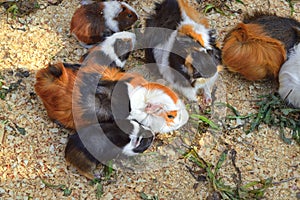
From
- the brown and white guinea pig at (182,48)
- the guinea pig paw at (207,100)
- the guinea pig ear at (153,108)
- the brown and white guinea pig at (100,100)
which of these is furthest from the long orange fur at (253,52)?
the guinea pig ear at (153,108)

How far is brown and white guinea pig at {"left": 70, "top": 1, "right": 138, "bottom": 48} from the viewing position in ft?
9.75

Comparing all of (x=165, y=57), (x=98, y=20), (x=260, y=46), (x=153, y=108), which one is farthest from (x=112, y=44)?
(x=260, y=46)

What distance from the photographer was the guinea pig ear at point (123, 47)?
2904 mm

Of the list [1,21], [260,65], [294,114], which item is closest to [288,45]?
[260,65]

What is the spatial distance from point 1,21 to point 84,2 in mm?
623

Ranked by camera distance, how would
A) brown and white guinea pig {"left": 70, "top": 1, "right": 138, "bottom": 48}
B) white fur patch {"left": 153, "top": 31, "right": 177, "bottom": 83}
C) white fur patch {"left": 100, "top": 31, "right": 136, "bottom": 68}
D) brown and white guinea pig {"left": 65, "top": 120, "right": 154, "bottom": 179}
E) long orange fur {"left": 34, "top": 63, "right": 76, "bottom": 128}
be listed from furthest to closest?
brown and white guinea pig {"left": 70, "top": 1, "right": 138, "bottom": 48} < white fur patch {"left": 100, "top": 31, "right": 136, "bottom": 68} < white fur patch {"left": 153, "top": 31, "right": 177, "bottom": 83} < long orange fur {"left": 34, "top": 63, "right": 76, "bottom": 128} < brown and white guinea pig {"left": 65, "top": 120, "right": 154, "bottom": 179}

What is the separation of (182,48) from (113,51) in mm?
500

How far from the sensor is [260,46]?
9.41 ft

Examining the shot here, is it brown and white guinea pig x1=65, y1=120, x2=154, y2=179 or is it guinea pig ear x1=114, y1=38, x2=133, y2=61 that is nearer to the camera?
brown and white guinea pig x1=65, y1=120, x2=154, y2=179

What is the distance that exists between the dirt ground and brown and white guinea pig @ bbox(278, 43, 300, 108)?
18 centimetres

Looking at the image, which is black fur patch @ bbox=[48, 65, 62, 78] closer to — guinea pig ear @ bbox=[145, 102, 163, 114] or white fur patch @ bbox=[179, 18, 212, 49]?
guinea pig ear @ bbox=[145, 102, 163, 114]

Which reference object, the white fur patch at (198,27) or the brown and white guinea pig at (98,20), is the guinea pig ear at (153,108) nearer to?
the white fur patch at (198,27)

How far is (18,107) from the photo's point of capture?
2787 millimetres

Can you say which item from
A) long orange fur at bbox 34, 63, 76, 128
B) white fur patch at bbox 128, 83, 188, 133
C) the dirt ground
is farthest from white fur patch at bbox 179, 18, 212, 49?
long orange fur at bbox 34, 63, 76, 128
